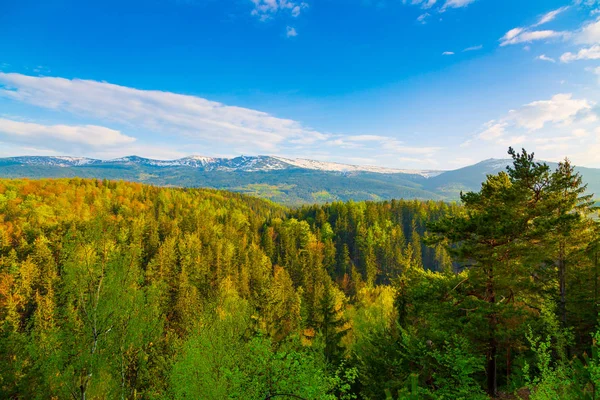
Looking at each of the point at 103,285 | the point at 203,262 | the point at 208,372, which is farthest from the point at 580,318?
the point at 203,262

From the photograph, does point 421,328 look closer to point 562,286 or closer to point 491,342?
point 491,342

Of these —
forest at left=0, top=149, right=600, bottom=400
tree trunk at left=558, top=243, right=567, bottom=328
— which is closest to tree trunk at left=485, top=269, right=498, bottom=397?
forest at left=0, top=149, right=600, bottom=400

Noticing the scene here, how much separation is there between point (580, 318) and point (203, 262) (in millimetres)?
65162

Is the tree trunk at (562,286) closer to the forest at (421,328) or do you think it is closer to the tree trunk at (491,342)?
the forest at (421,328)

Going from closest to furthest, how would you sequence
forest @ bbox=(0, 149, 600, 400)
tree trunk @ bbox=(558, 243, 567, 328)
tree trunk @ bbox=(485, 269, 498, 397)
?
forest @ bbox=(0, 149, 600, 400), tree trunk @ bbox=(485, 269, 498, 397), tree trunk @ bbox=(558, 243, 567, 328)

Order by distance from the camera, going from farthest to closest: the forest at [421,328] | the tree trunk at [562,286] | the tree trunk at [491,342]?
1. the tree trunk at [562,286]
2. the tree trunk at [491,342]
3. the forest at [421,328]

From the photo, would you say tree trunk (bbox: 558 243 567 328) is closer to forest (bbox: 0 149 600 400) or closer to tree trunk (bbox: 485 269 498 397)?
forest (bbox: 0 149 600 400)

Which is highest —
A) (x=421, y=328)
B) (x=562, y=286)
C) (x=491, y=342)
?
(x=562, y=286)

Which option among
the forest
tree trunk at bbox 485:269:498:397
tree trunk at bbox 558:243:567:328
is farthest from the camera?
tree trunk at bbox 558:243:567:328

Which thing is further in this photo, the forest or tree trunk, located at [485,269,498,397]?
tree trunk, located at [485,269,498,397]

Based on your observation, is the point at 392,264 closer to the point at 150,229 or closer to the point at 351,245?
the point at 351,245

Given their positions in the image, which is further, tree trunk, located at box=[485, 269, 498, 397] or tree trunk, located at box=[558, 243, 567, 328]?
tree trunk, located at box=[558, 243, 567, 328]

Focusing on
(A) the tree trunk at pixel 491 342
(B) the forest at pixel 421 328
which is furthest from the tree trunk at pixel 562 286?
(A) the tree trunk at pixel 491 342

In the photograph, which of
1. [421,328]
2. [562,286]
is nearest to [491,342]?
[421,328]
